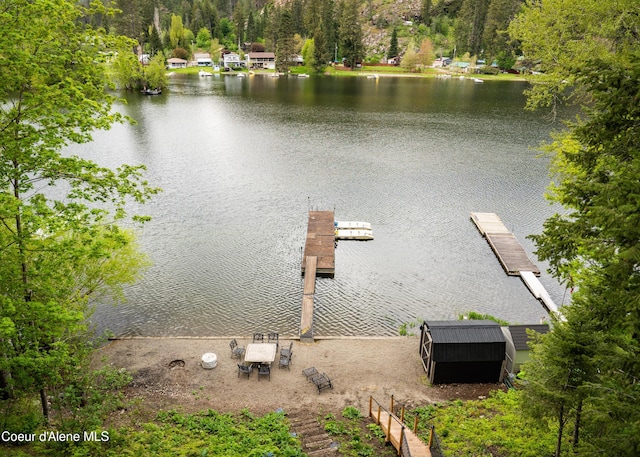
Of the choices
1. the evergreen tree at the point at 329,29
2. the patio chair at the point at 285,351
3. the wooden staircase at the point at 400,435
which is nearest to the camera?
the wooden staircase at the point at 400,435

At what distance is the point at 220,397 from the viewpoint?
779 inches

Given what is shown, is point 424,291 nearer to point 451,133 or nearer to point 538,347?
point 538,347

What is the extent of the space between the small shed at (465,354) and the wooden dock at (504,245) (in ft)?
47.8

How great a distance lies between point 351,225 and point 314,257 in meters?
7.74

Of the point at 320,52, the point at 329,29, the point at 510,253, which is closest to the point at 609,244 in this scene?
the point at 510,253

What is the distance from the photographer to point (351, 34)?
155 meters

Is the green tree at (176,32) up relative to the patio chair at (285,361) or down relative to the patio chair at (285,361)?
up

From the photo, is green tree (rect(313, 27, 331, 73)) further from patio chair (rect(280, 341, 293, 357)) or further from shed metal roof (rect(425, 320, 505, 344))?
shed metal roof (rect(425, 320, 505, 344))

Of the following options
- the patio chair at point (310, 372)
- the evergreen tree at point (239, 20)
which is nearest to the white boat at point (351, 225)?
the patio chair at point (310, 372)

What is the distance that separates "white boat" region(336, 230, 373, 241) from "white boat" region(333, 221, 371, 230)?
0.65 meters

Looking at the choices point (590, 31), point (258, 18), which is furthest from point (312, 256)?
point (258, 18)

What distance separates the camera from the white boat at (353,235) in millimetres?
39594

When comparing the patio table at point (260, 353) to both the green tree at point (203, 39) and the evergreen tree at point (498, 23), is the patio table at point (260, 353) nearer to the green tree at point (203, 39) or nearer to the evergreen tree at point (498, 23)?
the evergreen tree at point (498, 23)

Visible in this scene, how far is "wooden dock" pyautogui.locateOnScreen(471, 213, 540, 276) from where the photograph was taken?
34.8 m
